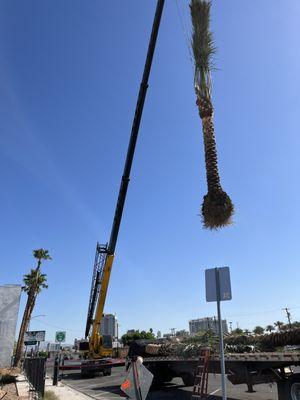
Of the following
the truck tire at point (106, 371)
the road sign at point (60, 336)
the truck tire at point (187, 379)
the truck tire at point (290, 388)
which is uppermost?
the road sign at point (60, 336)

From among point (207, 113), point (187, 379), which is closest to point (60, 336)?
point (187, 379)

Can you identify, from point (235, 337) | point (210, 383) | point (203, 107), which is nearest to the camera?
point (203, 107)

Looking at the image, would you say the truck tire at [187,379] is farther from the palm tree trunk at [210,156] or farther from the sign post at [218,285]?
the palm tree trunk at [210,156]

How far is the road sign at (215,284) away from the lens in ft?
26.6

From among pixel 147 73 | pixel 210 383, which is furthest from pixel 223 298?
pixel 147 73

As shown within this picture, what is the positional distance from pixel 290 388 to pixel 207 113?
7.25 m

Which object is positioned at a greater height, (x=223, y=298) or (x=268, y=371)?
(x=223, y=298)

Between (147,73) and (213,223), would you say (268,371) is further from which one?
(147,73)

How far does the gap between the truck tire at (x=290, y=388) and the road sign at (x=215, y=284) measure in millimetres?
4335

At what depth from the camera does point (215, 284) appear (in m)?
8.26

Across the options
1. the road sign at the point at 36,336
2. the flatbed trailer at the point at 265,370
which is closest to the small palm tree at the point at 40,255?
Answer: the road sign at the point at 36,336

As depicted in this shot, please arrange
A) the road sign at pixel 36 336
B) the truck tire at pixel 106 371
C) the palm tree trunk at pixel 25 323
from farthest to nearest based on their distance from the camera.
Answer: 1. the palm tree trunk at pixel 25 323
2. the road sign at pixel 36 336
3. the truck tire at pixel 106 371

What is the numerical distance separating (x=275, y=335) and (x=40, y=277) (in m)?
50.9

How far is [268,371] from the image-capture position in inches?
459
